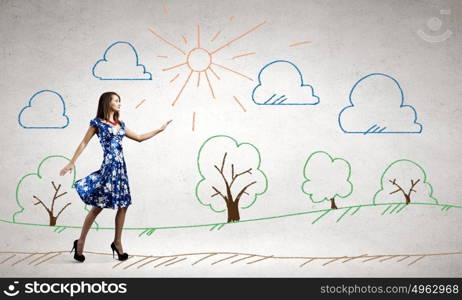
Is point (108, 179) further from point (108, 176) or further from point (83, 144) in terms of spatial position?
point (83, 144)

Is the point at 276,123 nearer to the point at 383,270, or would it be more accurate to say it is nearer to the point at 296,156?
the point at 296,156

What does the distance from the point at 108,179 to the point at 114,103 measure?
25.3 inches

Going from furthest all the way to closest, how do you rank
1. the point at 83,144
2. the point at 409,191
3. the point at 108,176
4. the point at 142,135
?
the point at 409,191 → the point at 142,135 → the point at 83,144 → the point at 108,176

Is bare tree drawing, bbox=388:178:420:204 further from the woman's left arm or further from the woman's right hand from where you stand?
the woman's right hand

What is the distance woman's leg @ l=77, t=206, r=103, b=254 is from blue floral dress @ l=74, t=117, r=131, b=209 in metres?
0.08

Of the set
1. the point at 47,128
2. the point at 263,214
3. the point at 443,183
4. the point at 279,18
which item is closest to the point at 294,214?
→ the point at 263,214

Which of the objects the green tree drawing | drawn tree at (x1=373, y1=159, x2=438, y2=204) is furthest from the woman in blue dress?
drawn tree at (x1=373, y1=159, x2=438, y2=204)

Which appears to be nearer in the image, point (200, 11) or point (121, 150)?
point (121, 150)

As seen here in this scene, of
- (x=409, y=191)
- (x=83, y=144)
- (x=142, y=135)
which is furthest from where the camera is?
(x=409, y=191)

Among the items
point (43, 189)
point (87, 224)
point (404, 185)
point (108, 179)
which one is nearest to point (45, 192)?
point (43, 189)

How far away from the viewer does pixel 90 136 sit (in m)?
4.43

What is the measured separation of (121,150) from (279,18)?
178cm

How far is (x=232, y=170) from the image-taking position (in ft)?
15.4

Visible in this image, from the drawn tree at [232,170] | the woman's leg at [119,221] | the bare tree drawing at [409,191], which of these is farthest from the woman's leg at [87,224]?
the bare tree drawing at [409,191]
